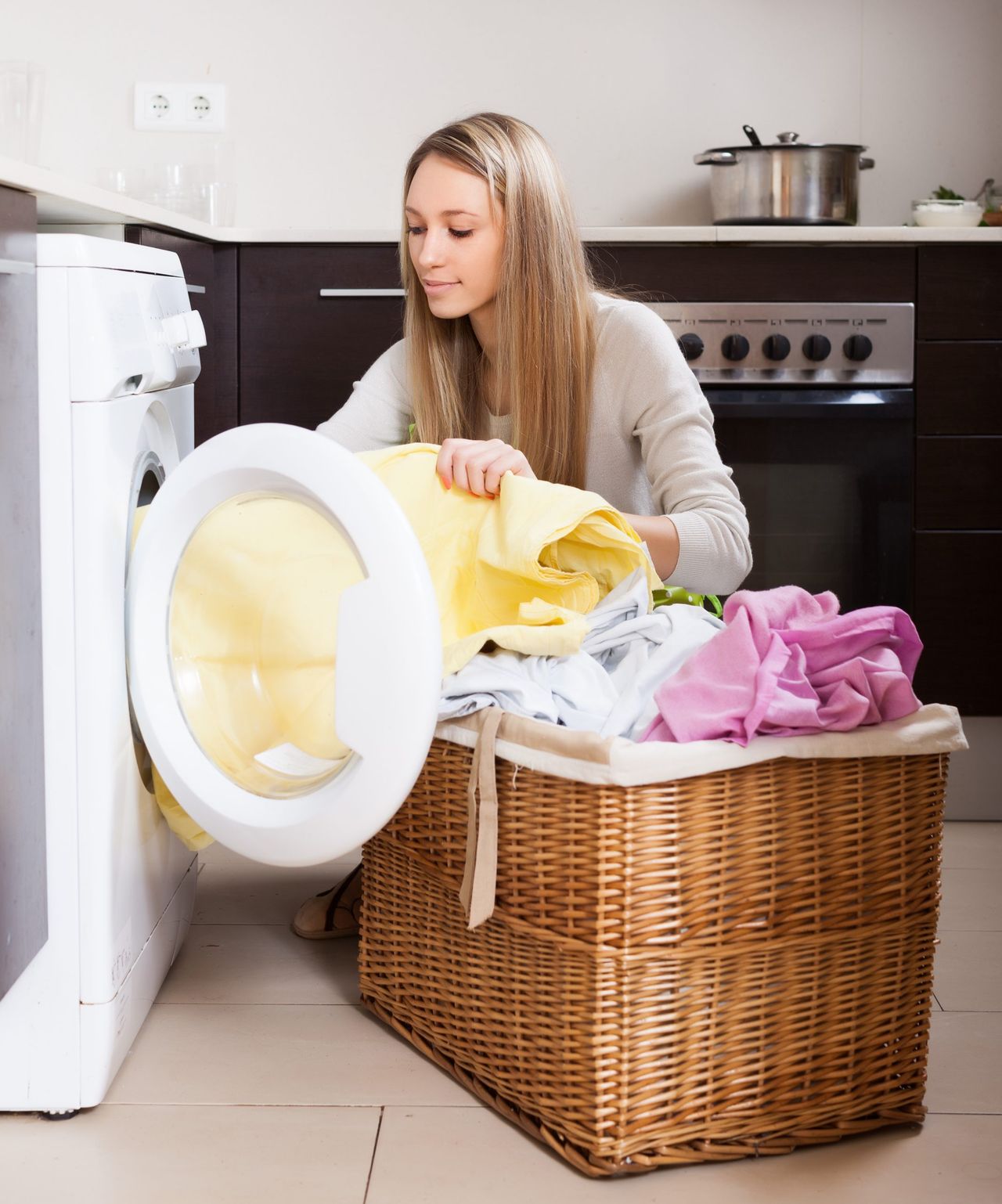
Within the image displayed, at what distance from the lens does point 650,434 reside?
1.76 metres

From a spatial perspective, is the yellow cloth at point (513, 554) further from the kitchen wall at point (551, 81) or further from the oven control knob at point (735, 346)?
the kitchen wall at point (551, 81)

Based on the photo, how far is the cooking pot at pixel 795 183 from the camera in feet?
8.11

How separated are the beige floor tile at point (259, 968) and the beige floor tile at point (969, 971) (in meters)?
0.71

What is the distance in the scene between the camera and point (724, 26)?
2.83m

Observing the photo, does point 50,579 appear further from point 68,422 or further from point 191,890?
point 191,890

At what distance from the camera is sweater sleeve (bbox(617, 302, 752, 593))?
1.67 m

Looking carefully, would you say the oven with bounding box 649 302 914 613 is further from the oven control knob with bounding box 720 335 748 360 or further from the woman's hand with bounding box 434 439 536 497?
the woman's hand with bounding box 434 439 536 497

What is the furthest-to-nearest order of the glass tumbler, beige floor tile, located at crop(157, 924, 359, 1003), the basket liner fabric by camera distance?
the glass tumbler → beige floor tile, located at crop(157, 924, 359, 1003) → the basket liner fabric

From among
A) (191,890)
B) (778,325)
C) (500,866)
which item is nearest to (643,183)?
(778,325)

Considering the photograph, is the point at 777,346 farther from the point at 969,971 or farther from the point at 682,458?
the point at 969,971

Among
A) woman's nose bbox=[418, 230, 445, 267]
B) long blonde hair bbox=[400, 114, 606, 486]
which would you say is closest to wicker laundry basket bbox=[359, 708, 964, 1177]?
long blonde hair bbox=[400, 114, 606, 486]

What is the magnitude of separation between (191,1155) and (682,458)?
96 cm

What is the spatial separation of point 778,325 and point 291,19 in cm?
123

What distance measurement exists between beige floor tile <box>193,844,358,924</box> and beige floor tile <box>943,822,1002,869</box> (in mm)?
952
